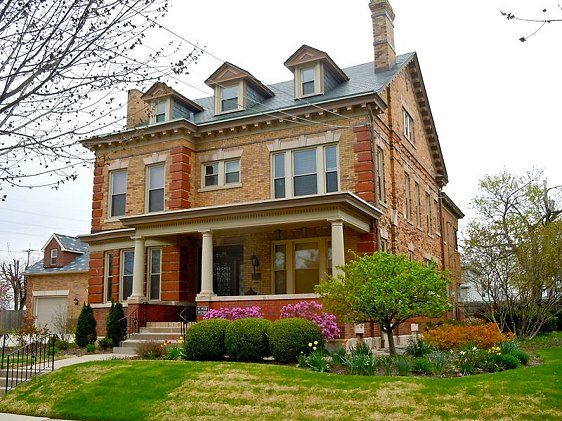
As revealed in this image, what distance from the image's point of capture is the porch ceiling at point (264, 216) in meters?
16.6

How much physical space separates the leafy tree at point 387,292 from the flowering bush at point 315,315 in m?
1.34

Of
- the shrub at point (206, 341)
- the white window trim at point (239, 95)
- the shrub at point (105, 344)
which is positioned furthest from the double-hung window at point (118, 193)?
the shrub at point (206, 341)

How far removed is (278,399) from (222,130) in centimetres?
1339

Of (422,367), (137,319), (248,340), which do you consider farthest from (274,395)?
(137,319)

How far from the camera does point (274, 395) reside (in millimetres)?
10375

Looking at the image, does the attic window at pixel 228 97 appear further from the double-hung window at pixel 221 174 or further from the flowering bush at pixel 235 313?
the flowering bush at pixel 235 313

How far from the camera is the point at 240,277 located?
21312mm

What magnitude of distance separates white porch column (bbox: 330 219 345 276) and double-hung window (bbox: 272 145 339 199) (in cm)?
333

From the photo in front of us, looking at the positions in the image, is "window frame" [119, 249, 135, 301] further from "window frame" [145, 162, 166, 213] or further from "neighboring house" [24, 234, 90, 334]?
"neighboring house" [24, 234, 90, 334]

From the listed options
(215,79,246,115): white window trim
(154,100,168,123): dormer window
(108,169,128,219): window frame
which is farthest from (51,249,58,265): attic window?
(215,79,246,115): white window trim

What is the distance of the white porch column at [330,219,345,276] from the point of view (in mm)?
16250

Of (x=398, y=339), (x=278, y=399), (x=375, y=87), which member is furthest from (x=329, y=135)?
(x=278, y=399)

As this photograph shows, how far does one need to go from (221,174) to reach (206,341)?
8.90m

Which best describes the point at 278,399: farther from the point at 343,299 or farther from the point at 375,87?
the point at 375,87
